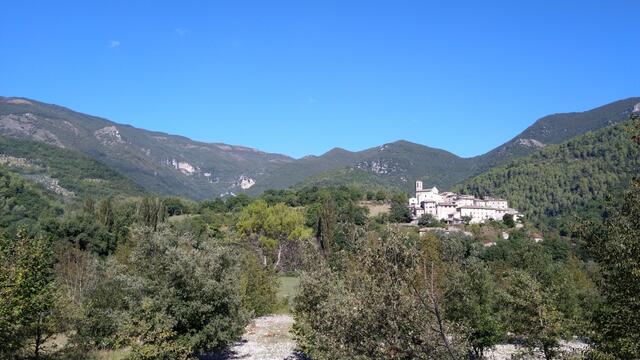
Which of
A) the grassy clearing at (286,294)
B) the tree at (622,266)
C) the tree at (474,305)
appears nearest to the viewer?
the tree at (622,266)

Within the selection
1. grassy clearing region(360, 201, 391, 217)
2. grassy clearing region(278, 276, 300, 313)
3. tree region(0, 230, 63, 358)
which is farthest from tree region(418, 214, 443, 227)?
tree region(0, 230, 63, 358)

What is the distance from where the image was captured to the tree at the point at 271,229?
104m

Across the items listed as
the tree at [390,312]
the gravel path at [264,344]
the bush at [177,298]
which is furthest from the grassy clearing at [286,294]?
the tree at [390,312]

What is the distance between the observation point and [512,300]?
26734 mm

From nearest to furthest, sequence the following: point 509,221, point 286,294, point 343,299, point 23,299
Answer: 1. point 343,299
2. point 23,299
3. point 286,294
4. point 509,221

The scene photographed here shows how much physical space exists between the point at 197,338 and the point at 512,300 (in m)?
17.8

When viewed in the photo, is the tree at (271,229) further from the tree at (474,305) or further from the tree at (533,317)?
the tree at (533,317)

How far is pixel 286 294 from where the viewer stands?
8312cm

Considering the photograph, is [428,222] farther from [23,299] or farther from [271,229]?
[23,299]

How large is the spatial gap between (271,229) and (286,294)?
25.0 meters

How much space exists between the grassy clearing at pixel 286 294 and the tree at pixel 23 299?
22240 mm

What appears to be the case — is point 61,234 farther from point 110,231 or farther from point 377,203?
point 377,203

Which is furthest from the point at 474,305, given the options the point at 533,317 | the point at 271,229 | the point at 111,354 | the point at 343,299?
Answer: the point at 271,229

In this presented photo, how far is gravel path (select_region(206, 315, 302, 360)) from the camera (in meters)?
41.3
